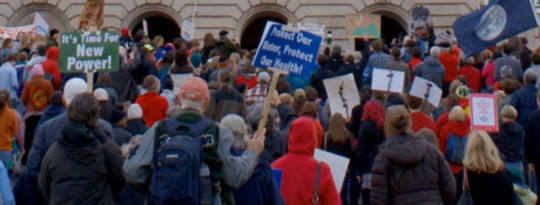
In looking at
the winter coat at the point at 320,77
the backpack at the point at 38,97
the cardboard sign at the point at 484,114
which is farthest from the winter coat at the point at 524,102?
the backpack at the point at 38,97

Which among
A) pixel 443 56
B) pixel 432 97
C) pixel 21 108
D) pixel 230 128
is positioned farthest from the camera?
pixel 443 56

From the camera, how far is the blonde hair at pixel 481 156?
10.7 metres

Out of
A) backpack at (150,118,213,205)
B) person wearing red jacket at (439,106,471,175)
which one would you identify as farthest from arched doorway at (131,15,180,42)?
backpack at (150,118,213,205)

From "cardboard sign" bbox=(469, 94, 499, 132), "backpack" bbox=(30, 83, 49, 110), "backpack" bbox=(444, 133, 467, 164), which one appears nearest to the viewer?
"cardboard sign" bbox=(469, 94, 499, 132)

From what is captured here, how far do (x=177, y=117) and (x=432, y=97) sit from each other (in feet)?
26.8

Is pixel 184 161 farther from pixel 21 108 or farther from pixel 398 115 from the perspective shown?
pixel 21 108

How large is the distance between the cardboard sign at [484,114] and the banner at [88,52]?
157 inches

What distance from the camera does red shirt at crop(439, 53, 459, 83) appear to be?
2081cm

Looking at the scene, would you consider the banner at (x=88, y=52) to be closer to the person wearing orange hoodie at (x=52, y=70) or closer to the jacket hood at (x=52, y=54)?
the person wearing orange hoodie at (x=52, y=70)

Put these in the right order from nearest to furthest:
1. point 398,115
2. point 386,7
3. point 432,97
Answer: point 398,115
point 432,97
point 386,7

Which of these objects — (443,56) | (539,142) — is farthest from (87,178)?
(443,56)

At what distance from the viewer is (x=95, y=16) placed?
71.3 feet

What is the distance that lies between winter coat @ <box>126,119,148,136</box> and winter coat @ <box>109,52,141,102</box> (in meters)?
5.20

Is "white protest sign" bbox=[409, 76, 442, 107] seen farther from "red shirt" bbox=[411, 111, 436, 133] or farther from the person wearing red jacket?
the person wearing red jacket
